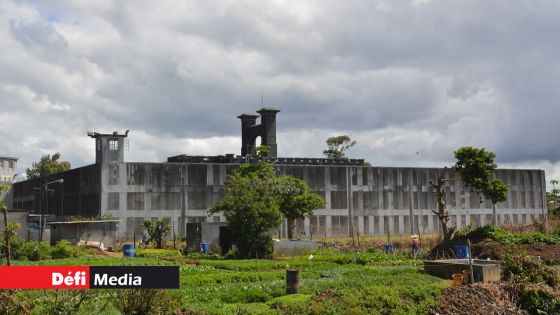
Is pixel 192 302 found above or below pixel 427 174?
below

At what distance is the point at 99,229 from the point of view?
48156 millimetres

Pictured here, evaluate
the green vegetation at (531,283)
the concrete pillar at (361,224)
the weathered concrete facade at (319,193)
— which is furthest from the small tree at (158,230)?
the green vegetation at (531,283)

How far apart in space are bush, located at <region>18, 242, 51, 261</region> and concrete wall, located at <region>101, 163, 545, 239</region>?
21.2 meters

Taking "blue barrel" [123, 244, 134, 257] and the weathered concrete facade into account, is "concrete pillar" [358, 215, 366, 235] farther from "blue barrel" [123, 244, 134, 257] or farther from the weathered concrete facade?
"blue barrel" [123, 244, 134, 257]

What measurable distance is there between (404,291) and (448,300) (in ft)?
5.09

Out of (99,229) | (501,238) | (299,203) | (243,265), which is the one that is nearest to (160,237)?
(99,229)

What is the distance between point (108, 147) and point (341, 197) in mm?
24833

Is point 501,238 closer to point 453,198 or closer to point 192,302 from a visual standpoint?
point 192,302

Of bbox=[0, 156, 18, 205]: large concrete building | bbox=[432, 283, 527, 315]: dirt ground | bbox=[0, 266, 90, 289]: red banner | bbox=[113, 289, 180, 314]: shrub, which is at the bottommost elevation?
bbox=[432, 283, 527, 315]: dirt ground

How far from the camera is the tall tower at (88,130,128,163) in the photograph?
5866 centimetres

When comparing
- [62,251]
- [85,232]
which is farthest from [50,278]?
[85,232]

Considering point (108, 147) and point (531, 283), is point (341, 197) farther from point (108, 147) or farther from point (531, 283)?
point (531, 283)

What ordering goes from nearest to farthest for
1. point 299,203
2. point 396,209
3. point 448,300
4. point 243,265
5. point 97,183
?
point 448,300 → point 243,265 → point 299,203 → point 97,183 → point 396,209

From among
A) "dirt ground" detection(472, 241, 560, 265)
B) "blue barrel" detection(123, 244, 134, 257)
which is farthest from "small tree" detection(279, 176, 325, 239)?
"dirt ground" detection(472, 241, 560, 265)
